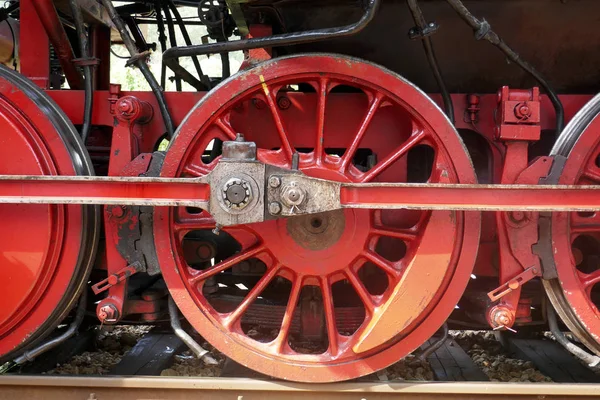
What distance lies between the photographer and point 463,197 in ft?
6.15

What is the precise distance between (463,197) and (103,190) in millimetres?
1342

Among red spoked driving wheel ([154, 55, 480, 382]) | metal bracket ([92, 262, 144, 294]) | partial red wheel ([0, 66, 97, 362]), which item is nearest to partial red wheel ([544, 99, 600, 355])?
red spoked driving wheel ([154, 55, 480, 382])

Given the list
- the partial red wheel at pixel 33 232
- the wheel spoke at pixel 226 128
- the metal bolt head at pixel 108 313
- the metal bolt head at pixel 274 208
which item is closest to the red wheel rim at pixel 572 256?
the metal bolt head at pixel 274 208

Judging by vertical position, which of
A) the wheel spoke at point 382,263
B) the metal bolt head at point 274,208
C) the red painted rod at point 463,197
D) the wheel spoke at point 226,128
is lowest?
the wheel spoke at point 382,263

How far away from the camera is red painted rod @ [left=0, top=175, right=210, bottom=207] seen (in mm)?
1885

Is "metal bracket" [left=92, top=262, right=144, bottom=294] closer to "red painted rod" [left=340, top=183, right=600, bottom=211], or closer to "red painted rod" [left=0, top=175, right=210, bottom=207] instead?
"red painted rod" [left=0, top=175, right=210, bottom=207]

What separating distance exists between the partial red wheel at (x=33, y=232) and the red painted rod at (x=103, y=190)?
0.55 feet

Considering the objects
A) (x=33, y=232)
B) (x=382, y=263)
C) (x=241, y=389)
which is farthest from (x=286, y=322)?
(x=33, y=232)

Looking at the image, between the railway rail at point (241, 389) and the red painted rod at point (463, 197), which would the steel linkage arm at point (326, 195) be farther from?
the railway rail at point (241, 389)

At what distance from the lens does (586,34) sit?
2.19 metres

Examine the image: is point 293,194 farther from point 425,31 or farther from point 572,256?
point 572,256

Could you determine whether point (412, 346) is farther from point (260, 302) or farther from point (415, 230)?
point (260, 302)

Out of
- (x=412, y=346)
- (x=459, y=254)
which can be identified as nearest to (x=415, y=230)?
(x=459, y=254)

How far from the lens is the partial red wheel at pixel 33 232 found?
2.07 meters
